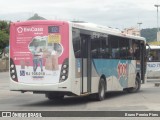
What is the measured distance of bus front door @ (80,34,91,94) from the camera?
18.6 metres

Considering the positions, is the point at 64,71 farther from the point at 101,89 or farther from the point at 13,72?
the point at 101,89

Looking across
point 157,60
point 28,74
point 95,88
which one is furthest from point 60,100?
point 157,60

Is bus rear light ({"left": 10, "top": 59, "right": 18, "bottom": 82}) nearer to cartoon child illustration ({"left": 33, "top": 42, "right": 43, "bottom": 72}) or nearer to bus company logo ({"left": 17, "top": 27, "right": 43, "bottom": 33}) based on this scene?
cartoon child illustration ({"left": 33, "top": 42, "right": 43, "bottom": 72})

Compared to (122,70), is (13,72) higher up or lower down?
higher up

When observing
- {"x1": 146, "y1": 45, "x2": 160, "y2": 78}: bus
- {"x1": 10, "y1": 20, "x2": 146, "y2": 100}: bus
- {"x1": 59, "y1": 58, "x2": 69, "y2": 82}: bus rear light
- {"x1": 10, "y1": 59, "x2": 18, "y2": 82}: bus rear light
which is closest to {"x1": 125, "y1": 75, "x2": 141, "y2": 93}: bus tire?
{"x1": 10, "y1": 20, "x2": 146, "y2": 100}: bus

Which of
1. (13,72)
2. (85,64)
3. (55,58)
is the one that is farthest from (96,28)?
(13,72)

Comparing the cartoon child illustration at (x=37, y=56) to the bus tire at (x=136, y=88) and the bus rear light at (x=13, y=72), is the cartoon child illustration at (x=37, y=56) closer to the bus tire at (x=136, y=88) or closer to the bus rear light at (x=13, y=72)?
the bus rear light at (x=13, y=72)

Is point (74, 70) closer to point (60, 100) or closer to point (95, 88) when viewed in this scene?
point (95, 88)

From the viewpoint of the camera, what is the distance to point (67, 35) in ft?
57.5

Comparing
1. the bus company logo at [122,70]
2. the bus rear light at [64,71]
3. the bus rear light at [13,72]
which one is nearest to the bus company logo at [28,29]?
the bus rear light at [13,72]

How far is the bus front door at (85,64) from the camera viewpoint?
18594mm

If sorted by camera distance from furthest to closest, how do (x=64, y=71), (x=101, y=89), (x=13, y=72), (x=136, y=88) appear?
(x=136, y=88) → (x=101, y=89) → (x=13, y=72) → (x=64, y=71)

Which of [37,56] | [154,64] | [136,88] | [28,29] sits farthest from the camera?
[154,64]

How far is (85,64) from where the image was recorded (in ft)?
62.0
